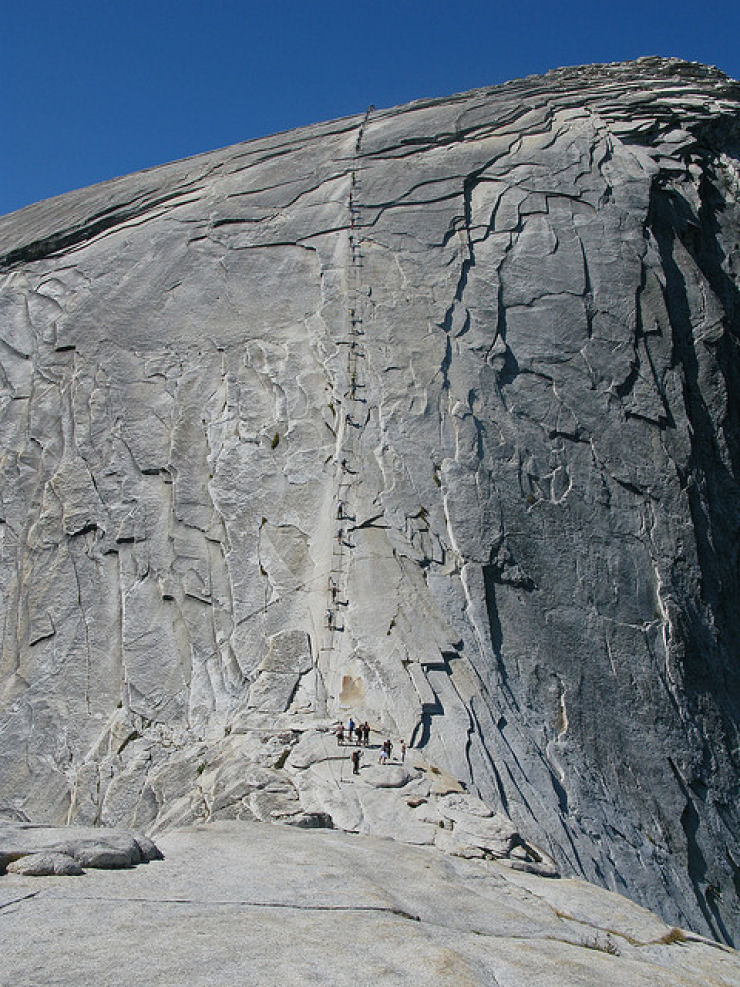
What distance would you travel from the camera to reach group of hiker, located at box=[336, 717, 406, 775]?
52.3 feet

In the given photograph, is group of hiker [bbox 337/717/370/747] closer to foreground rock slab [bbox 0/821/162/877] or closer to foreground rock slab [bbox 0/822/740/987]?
foreground rock slab [bbox 0/822/740/987]

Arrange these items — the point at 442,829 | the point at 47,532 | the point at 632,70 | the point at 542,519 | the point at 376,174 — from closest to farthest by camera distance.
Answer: the point at 442,829
the point at 542,519
the point at 47,532
the point at 376,174
the point at 632,70

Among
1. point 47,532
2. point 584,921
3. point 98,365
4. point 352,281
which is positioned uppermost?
point 352,281

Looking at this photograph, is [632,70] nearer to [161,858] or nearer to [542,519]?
[542,519]

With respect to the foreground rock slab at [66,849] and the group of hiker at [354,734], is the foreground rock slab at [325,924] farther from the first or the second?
the group of hiker at [354,734]

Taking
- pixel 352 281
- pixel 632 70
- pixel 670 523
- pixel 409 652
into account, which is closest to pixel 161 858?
pixel 409 652

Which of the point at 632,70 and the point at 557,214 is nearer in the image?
the point at 557,214

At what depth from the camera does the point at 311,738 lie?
16.5 metres

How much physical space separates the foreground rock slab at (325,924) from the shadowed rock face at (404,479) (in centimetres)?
215

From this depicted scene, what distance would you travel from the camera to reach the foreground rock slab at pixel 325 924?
820cm

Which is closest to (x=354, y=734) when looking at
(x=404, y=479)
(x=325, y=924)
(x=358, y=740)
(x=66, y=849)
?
(x=358, y=740)

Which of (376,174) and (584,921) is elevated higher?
(376,174)

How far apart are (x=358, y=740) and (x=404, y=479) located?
6.12 m

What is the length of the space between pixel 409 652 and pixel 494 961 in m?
9.09
